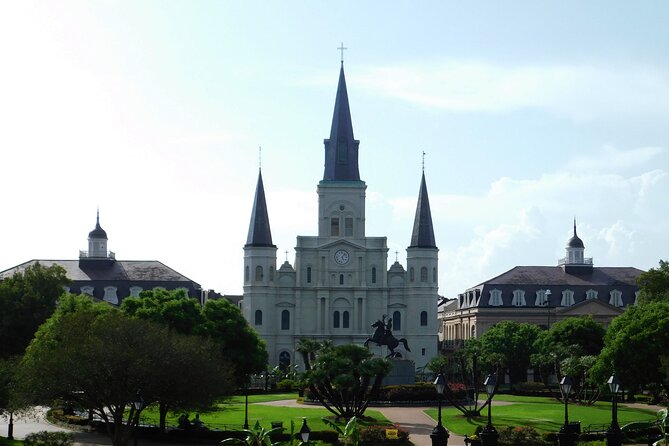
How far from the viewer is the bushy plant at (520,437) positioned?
168ft

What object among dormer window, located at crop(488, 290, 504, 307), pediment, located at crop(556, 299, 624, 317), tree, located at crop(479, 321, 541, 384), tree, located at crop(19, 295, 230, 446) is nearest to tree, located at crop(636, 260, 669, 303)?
tree, located at crop(479, 321, 541, 384)

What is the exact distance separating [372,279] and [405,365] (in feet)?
155

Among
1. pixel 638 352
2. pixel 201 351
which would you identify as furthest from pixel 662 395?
pixel 201 351

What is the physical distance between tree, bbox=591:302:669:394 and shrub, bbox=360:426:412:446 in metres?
18.1

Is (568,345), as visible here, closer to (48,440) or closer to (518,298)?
(518,298)

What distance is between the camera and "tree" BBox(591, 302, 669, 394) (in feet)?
210

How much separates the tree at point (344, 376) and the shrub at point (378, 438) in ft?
31.5

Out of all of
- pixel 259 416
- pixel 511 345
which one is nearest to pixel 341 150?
pixel 511 345

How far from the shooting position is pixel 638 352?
213ft

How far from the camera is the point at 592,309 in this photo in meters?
125

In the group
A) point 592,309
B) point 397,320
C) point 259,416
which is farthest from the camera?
point 397,320

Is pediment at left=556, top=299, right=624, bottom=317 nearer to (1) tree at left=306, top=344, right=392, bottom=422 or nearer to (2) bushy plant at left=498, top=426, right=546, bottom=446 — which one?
(1) tree at left=306, top=344, right=392, bottom=422

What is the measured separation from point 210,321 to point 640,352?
29589mm

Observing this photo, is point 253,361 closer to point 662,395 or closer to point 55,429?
point 55,429
